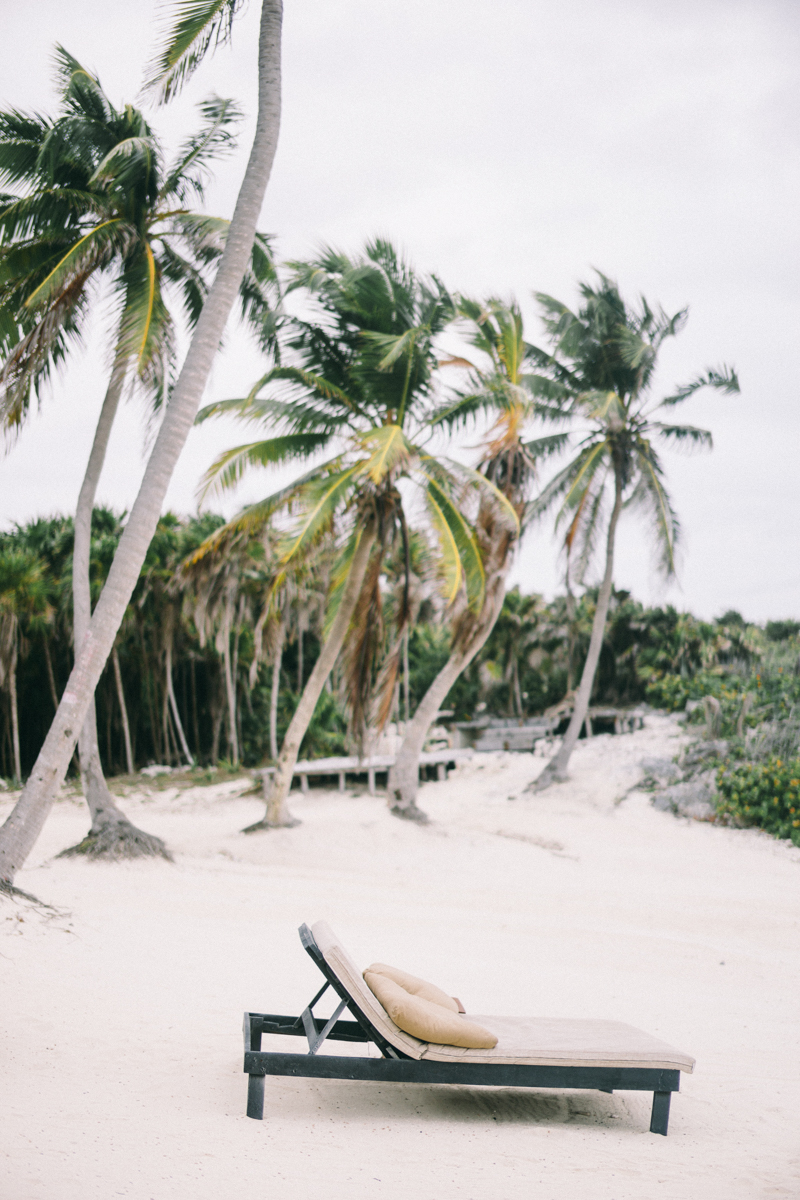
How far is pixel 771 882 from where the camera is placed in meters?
11.1

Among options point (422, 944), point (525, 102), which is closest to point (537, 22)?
point (525, 102)

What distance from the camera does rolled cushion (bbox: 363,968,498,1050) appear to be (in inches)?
150

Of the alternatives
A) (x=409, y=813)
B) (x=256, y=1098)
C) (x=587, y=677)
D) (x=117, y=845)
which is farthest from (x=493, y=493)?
(x=256, y=1098)

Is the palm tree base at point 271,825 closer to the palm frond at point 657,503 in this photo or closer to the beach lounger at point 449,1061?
the beach lounger at point 449,1061

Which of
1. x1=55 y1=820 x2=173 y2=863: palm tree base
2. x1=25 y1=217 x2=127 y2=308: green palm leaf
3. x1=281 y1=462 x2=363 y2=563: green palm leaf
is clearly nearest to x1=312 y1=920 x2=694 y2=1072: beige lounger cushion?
x1=55 y1=820 x2=173 y2=863: palm tree base

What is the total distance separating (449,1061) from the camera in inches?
148

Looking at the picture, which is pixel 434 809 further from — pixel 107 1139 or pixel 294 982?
pixel 107 1139

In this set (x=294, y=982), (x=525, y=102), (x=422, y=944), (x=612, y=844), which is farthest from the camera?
(x=612, y=844)

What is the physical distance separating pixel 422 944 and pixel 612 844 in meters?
6.83

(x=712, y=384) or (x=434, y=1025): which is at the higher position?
(x=712, y=384)

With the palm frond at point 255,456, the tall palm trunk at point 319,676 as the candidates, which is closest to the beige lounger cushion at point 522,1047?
the tall palm trunk at point 319,676

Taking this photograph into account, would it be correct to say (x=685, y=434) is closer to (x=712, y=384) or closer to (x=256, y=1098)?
(x=712, y=384)

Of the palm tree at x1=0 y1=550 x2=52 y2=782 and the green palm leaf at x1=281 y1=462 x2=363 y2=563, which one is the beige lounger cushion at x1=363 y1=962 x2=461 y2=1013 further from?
the palm tree at x1=0 y1=550 x2=52 y2=782

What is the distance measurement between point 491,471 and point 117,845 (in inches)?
327
